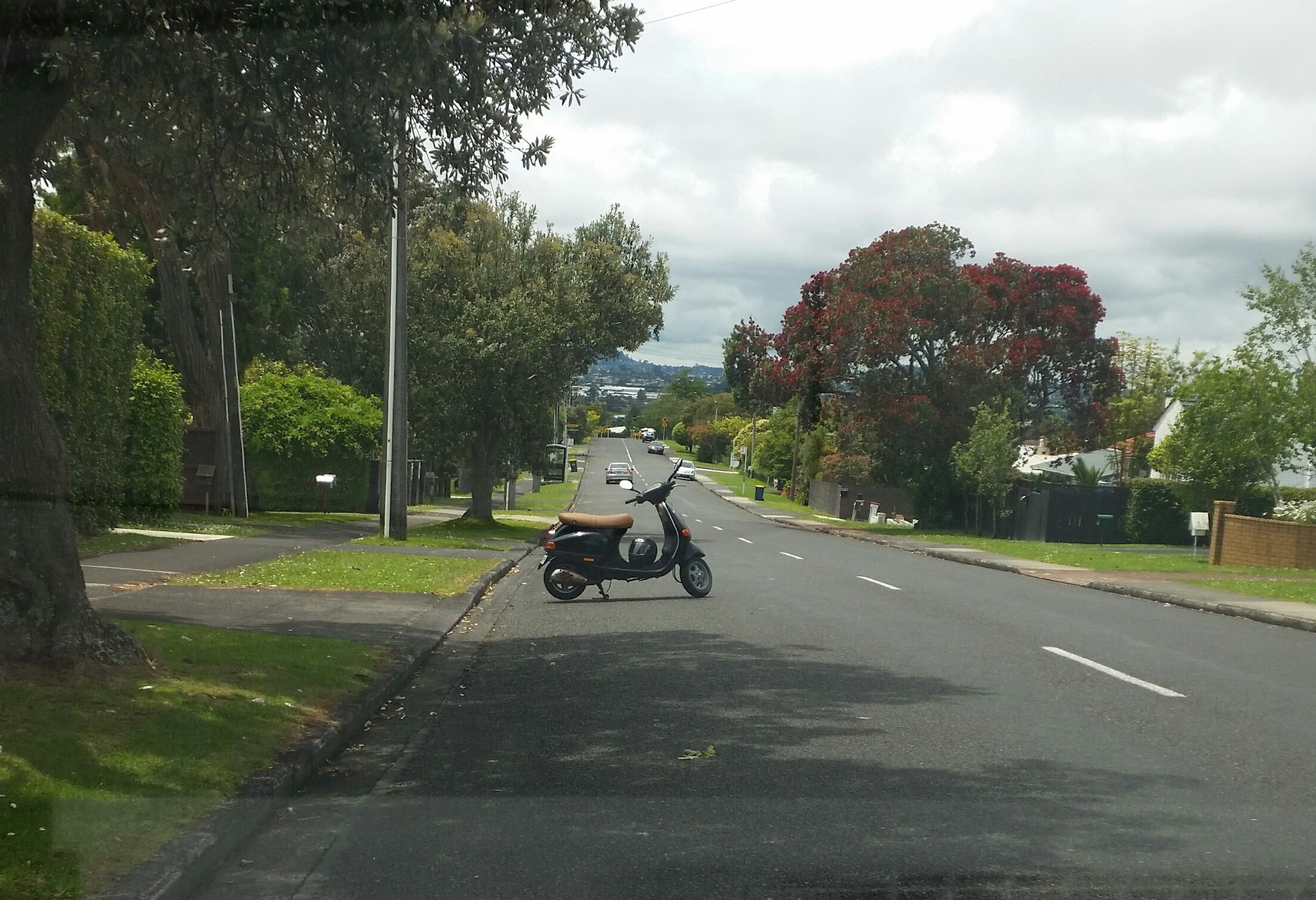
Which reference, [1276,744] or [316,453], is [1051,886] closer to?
[1276,744]

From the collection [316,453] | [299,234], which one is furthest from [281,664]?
[316,453]

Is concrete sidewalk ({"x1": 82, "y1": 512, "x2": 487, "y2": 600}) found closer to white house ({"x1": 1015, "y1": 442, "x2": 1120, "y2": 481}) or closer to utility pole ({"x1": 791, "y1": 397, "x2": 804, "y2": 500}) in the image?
white house ({"x1": 1015, "y1": 442, "x2": 1120, "y2": 481})

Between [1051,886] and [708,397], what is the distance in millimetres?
153587

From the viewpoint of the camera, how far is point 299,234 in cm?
1210

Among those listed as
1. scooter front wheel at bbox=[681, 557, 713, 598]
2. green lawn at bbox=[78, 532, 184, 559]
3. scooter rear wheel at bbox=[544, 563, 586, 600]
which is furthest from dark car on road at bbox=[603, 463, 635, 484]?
scooter rear wheel at bbox=[544, 563, 586, 600]

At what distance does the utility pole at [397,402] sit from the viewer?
26.0 meters

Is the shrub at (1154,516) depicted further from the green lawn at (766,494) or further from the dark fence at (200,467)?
the dark fence at (200,467)

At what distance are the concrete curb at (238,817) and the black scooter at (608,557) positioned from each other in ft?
23.4

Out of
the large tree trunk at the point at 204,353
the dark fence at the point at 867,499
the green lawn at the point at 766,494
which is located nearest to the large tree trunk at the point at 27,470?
the large tree trunk at the point at 204,353

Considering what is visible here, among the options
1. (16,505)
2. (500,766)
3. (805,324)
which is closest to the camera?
(500,766)

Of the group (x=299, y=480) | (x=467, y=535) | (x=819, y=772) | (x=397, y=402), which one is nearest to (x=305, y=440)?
(x=299, y=480)

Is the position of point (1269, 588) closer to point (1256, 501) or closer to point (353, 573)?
point (353, 573)

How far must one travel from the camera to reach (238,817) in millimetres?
6027

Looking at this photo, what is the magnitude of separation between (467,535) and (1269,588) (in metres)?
17.4
